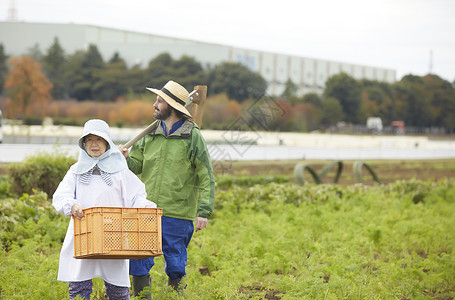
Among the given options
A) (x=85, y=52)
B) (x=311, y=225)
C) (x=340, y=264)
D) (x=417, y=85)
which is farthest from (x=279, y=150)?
(x=85, y=52)

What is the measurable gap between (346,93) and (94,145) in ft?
143

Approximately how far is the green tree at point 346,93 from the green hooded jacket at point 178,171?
39.5m

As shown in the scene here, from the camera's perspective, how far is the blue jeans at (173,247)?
14.0 ft

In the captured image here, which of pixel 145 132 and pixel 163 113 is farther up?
pixel 163 113

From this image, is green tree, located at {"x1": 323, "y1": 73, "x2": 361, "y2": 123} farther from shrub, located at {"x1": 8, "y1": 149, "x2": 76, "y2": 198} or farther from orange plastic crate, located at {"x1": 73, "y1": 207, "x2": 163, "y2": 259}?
orange plastic crate, located at {"x1": 73, "y1": 207, "x2": 163, "y2": 259}

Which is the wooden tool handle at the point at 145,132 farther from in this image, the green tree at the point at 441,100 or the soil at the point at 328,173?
the green tree at the point at 441,100

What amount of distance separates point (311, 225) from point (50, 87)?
107 feet

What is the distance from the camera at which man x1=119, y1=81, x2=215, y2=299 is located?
4281 mm

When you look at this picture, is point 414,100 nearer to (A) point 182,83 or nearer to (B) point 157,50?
(A) point 182,83

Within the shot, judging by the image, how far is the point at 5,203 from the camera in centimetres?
685

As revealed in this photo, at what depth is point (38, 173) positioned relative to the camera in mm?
9156

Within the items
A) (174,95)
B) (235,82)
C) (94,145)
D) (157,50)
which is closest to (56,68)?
(157,50)

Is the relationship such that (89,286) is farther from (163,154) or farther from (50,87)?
(50,87)

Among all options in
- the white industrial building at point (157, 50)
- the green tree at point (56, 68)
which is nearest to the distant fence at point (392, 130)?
the white industrial building at point (157, 50)
